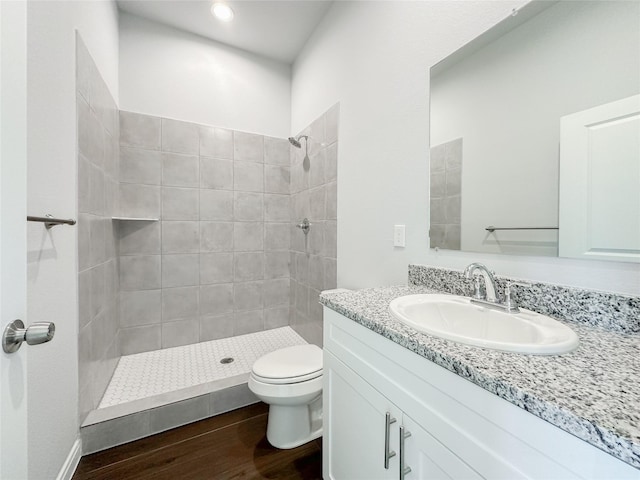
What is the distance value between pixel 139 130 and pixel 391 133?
1.90 m

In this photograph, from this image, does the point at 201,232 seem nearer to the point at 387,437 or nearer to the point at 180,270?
the point at 180,270

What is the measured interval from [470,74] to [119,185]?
233 cm

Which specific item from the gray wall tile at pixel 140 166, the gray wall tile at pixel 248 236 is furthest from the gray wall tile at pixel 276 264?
the gray wall tile at pixel 140 166

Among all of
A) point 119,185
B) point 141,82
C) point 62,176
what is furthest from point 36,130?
point 141,82

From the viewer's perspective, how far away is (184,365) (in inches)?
77.3

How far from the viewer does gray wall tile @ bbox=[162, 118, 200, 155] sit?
7.05ft

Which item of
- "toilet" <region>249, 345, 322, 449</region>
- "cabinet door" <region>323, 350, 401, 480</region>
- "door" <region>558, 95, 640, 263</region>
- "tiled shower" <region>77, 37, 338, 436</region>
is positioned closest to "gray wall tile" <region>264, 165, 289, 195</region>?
"tiled shower" <region>77, 37, 338, 436</region>

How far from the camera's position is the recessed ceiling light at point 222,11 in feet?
6.23

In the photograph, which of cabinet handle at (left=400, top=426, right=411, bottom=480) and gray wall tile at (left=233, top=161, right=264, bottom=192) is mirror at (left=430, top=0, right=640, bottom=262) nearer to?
cabinet handle at (left=400, top=426, right=411, bottom=480)

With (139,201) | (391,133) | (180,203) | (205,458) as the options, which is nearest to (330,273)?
(391,133)

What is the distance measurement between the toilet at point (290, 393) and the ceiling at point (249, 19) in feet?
7.77

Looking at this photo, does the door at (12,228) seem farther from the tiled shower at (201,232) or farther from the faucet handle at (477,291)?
the tiled shower at (201,232)

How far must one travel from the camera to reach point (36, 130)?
96 centimetres

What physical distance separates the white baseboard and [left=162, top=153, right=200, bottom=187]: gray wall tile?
168 centimetres
